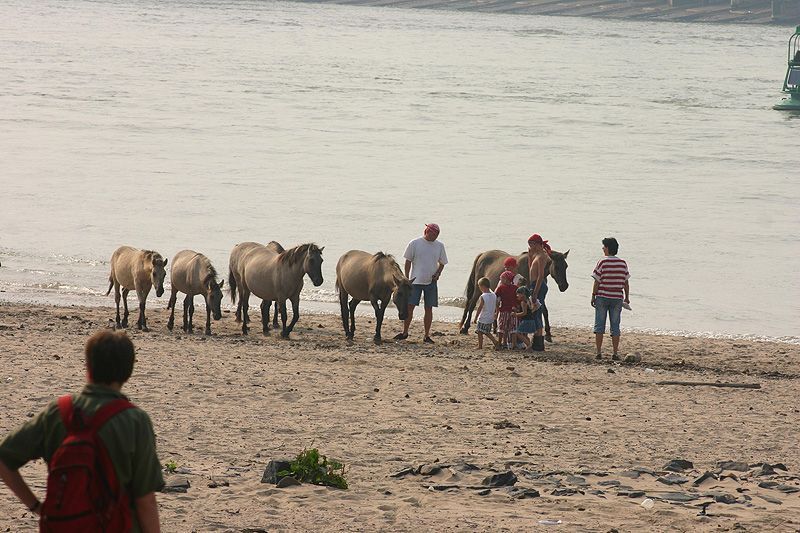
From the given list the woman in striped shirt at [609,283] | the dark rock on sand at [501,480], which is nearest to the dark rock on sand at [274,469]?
the dark rock on sand at [501,480]

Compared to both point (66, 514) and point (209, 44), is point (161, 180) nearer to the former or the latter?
point (66, 514)

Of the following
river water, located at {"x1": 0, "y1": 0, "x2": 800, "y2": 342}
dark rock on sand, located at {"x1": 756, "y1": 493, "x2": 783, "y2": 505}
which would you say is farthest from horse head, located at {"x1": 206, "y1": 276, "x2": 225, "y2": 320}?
dark rock on sand, located at {"x1": 756, "y1": 493, "x2": 783, "y2": 505}

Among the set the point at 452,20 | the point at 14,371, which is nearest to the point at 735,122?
the point at 14,371

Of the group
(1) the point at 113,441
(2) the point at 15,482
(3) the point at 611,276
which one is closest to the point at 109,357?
(1) the point at 113,441

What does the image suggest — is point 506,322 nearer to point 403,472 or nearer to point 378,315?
point 378,315

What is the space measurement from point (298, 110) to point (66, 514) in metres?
52.4

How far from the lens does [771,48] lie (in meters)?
110

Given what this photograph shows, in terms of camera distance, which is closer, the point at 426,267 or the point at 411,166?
the point at 426,267

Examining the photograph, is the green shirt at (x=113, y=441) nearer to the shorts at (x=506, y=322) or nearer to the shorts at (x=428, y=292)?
the shorts at (x=506, y=322)

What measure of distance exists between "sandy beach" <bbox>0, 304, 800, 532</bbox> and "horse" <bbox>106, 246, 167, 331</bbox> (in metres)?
0.74

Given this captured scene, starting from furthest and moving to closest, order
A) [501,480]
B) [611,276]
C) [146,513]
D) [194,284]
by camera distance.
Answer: [194,284], [611,276], [501,480], [146,513]

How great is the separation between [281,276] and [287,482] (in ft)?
25.5

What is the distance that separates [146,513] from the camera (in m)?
4.01

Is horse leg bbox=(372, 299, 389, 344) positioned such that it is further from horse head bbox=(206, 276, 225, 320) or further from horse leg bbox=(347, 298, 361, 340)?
horse head bbox=(206, 276, 225, 320)
